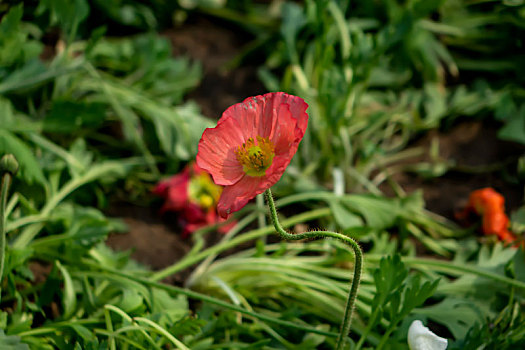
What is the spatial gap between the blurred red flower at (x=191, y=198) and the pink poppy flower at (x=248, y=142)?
586 millimetres

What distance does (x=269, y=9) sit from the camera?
2.05 metres

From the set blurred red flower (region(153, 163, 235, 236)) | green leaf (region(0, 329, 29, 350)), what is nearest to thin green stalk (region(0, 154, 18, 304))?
green leaf (region(0, 329, 29, 350))

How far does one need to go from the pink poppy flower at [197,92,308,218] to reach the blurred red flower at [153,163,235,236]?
0.59m

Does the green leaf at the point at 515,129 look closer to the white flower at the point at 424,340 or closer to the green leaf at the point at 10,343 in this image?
the white flower at the point at 424,340

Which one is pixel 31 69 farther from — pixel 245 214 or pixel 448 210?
pixel 448 210

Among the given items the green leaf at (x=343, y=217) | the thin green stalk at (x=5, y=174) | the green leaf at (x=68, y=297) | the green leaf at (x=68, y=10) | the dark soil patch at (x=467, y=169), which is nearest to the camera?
the thin green stalk at (x=5, y=174)

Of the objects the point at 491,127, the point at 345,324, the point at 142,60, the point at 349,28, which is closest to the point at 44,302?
the point at 345,324

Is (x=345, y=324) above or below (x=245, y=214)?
above

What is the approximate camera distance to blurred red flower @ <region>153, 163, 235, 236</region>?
1364mm

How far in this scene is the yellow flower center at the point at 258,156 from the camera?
0.75m

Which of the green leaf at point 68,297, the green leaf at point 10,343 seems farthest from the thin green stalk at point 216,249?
the green leaf at point 10,343

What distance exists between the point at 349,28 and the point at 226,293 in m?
1.00

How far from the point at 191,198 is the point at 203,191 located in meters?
0.05

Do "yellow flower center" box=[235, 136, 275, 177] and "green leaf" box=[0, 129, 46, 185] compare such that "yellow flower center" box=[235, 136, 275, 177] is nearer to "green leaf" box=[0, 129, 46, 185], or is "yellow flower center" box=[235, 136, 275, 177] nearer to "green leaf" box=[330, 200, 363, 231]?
"green leaf" box=[330, 200, 363, 231]
